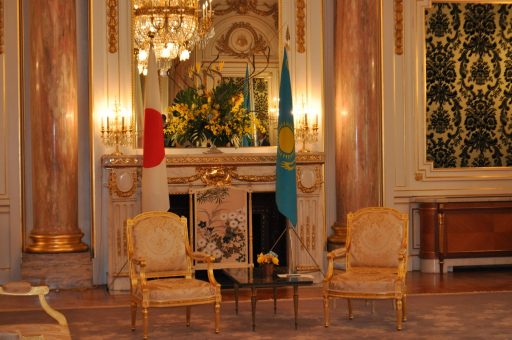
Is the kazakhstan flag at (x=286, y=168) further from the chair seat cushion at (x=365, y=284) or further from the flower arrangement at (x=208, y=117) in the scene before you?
the chair seat cushion at (x=365, y=284)

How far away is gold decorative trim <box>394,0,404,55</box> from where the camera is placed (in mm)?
11062

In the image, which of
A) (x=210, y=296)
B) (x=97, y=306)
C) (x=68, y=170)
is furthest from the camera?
(x=68, y=170)

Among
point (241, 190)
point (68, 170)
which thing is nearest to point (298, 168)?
point (241, 190)

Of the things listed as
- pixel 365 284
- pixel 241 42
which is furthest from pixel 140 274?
pixel 241 42

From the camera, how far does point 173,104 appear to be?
10.4 metres

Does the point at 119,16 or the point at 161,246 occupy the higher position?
the point at 119,16

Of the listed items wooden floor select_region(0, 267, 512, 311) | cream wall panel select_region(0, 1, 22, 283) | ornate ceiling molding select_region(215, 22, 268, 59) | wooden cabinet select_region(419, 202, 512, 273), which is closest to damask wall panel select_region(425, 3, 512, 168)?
wooden cabinet select_region(419, 202, 512, 273)

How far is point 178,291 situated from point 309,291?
2.70 metres

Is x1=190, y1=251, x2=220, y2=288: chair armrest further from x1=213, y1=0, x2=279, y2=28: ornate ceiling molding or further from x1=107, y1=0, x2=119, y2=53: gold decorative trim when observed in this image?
x1=213, y1=0, x2=279, y2=28: ornate ceiling molding

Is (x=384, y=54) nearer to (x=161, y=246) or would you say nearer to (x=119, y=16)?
(x=119, y=16)

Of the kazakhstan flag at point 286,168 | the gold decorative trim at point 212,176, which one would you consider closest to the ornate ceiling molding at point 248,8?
the kazakhstan flag at point 286,168

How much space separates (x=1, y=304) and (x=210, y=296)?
2.65 meters

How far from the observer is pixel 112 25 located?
33.8ft

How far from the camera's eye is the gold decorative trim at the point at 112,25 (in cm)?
1030
